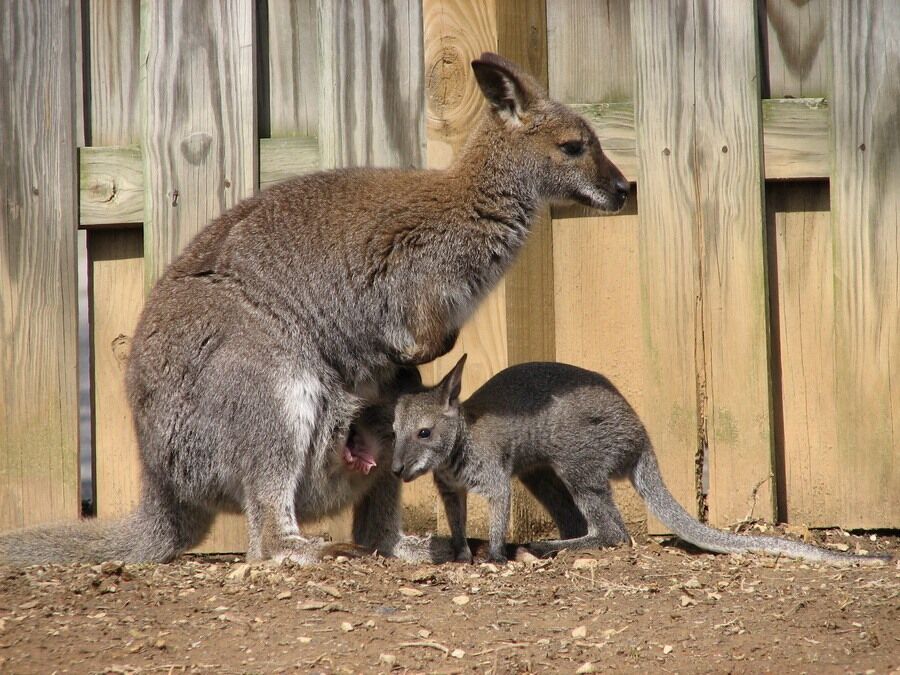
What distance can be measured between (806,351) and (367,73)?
102 inches

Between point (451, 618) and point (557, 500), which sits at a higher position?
point (557, 500)

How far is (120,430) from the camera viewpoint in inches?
248

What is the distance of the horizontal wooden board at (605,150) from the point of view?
5914mm

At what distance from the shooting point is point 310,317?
5688mm

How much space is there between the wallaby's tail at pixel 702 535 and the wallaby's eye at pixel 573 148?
1.49m

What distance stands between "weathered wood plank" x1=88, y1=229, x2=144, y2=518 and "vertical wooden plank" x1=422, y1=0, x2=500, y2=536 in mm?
1493

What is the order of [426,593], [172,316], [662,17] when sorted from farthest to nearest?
[662,17] < [172,316] < [426,593]

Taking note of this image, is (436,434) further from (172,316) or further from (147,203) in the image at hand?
(147,203)

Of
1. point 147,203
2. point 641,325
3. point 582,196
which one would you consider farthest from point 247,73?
point 641,325

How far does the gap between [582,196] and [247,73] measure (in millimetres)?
1808

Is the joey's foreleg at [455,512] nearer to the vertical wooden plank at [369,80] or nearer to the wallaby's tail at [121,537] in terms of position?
the wallaby's tail at [121,537]

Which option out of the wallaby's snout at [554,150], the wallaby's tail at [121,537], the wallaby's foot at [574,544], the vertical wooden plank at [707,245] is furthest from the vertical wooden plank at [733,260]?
the wallaby's tail at [121,537]

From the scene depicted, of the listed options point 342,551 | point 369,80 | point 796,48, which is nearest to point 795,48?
point 796,48

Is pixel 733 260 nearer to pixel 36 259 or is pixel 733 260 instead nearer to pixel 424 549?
pixel 424 549
